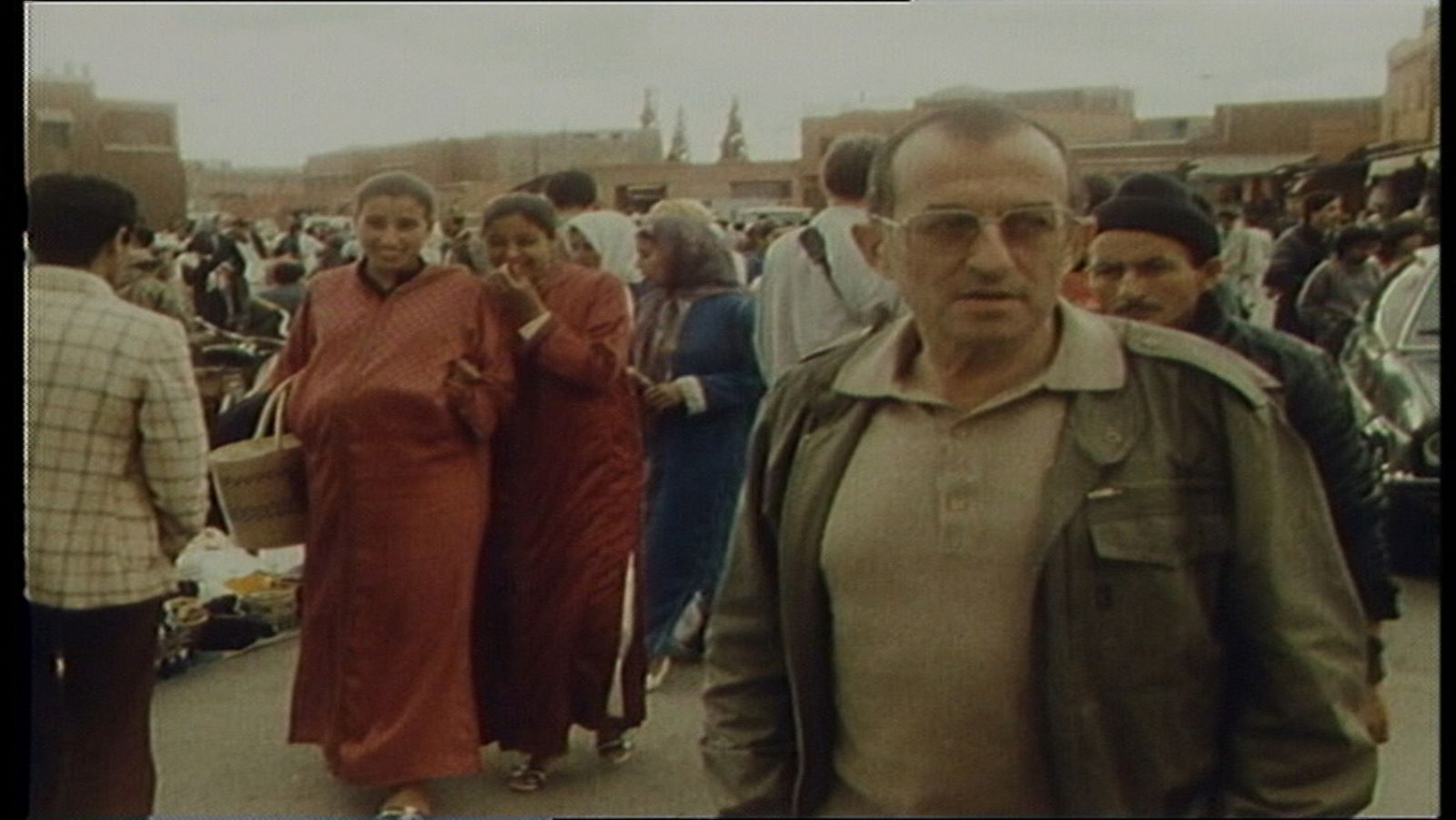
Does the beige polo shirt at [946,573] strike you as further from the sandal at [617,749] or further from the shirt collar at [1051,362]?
the sandal at [617,749]

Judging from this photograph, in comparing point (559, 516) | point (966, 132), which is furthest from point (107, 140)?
point (966, 132)

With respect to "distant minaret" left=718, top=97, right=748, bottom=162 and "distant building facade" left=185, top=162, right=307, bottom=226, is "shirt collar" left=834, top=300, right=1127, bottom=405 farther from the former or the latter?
"distant building facade" left=185, top=162, right=307, bottom=226

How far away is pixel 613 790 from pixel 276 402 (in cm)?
83

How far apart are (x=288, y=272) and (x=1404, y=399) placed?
190 cm

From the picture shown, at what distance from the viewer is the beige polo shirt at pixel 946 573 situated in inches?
95.3

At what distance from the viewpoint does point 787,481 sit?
2502 mm

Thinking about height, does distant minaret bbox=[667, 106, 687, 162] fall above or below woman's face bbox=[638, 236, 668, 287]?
above

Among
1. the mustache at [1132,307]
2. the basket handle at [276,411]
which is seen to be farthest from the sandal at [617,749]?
the mustache at [1132,307]

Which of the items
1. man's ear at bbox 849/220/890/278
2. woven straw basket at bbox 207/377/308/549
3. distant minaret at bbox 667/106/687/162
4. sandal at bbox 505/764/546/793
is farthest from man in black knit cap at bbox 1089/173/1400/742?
woven straw basket at bbox 207/377/308/549

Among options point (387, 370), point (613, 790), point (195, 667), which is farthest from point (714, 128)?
point (195, 667)

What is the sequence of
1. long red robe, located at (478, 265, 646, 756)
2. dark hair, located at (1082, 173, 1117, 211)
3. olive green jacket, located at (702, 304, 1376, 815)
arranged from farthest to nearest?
long red robe, located at (478, 265, 646, 756) < dark hair, located at (1082, 173, 1117, 211) < olive green jacket, located at (702, 304, 1376, 815)

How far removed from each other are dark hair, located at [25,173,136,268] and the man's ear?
1.19 meters

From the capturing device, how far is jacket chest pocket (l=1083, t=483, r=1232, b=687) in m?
2.38

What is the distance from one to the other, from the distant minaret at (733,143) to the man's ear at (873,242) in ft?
1.01
